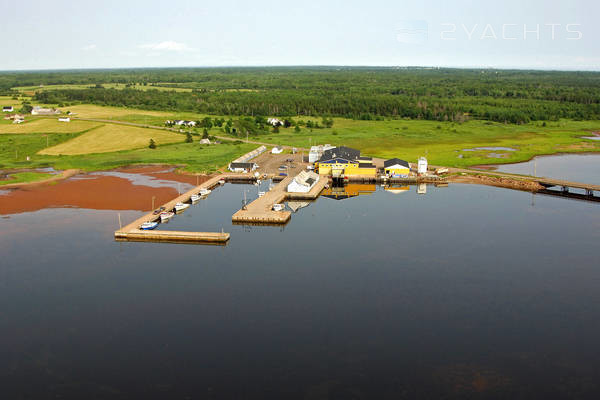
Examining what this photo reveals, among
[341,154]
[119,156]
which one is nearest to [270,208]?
[341,154]

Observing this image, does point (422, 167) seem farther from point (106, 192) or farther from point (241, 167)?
point (106, 192)

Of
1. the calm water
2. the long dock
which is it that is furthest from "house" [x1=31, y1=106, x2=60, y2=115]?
the calm water

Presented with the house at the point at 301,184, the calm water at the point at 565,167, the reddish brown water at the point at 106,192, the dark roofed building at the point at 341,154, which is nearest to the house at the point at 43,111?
the reddish brown water at the point at 106,192

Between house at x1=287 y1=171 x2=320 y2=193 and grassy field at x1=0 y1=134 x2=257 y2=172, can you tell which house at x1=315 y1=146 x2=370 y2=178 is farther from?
grassy field at x1=0 y1=134 x2=257 y2=172

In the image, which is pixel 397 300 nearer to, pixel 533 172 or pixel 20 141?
pixel 533 172

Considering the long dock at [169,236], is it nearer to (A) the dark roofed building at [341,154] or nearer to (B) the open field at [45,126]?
(A) the dark roofed building at [341,154]

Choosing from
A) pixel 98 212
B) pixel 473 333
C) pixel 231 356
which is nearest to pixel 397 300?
pixel 473 333
